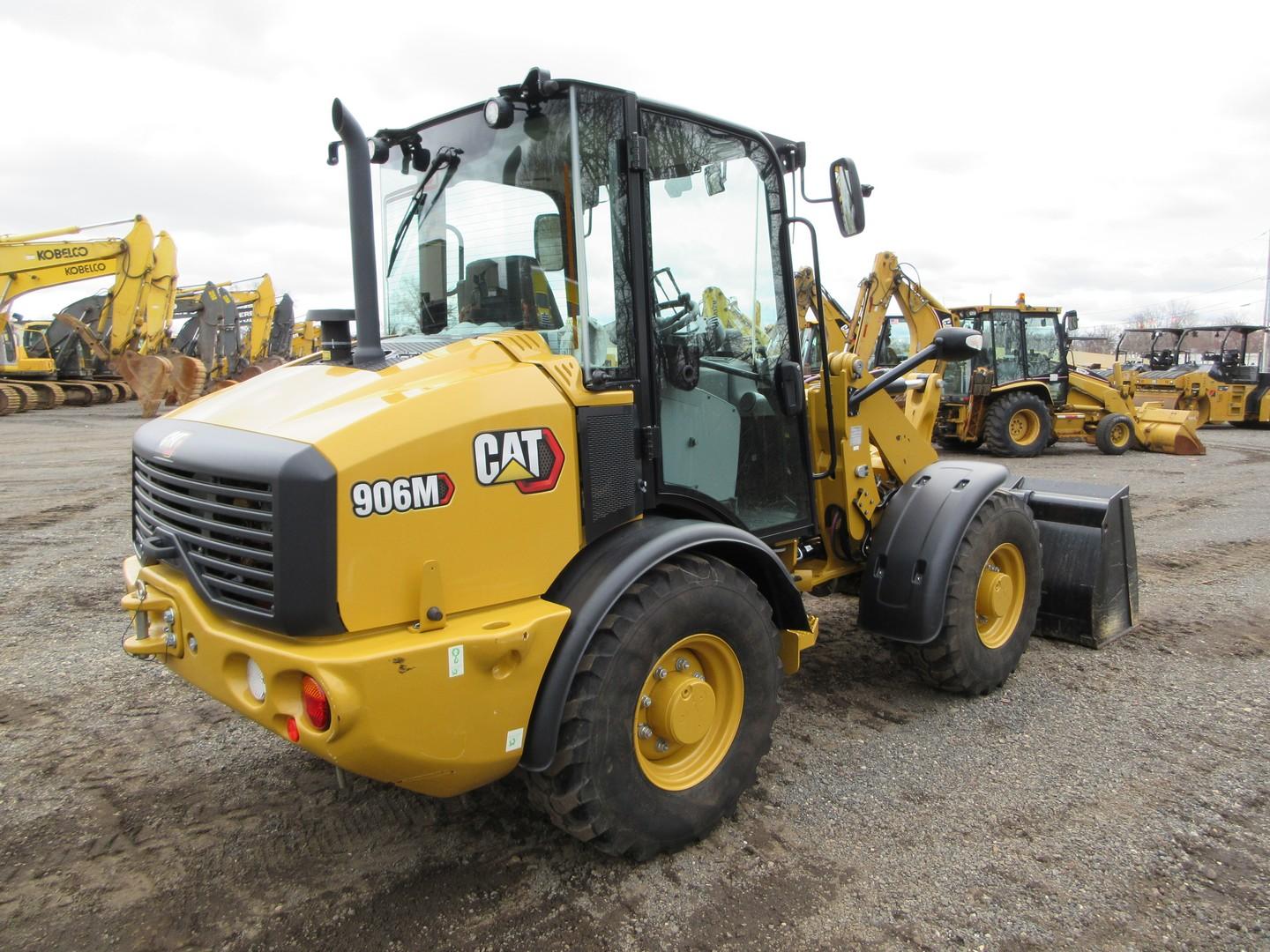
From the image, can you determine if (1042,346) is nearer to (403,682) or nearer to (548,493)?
(548,493)

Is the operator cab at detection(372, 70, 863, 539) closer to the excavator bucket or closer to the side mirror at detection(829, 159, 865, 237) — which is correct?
the side mirror at detection(829, 159, 865, 237)

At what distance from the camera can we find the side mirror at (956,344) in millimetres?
3686

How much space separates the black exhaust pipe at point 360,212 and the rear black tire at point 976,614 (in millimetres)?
2712

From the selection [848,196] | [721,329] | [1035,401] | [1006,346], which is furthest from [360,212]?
[1035,401]

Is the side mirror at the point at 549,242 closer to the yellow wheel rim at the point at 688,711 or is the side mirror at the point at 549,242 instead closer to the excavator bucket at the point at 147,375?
the yellow wheel rim at the point at 688,711

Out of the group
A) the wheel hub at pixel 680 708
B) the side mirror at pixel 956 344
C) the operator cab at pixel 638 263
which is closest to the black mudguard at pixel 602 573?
the operator cab at pixel 638 263

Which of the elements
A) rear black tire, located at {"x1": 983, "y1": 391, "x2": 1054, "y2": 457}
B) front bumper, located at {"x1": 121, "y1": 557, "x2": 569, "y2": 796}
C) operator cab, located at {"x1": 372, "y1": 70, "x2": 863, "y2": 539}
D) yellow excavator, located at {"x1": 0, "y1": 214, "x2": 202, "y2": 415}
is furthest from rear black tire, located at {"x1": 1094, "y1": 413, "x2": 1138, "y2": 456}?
yellow excavator, located at {"x1": 0, "y1": 214, "x2": 202, "y2": 415}

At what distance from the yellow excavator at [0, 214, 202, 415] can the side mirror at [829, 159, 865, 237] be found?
1964 cm

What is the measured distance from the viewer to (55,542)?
7543 millimetres

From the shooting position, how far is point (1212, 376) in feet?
65.1

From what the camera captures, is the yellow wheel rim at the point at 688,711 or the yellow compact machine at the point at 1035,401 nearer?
the yellow wheel rim at the point at 688,711

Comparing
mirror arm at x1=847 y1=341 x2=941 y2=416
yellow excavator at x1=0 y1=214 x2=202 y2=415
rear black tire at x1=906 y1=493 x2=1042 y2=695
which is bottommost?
rear black tire at x1=906 y1=493 x2=1042 y2=695

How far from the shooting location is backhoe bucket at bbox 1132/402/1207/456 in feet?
49.2

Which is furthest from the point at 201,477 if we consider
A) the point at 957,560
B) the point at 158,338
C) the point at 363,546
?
the point at 158,338
